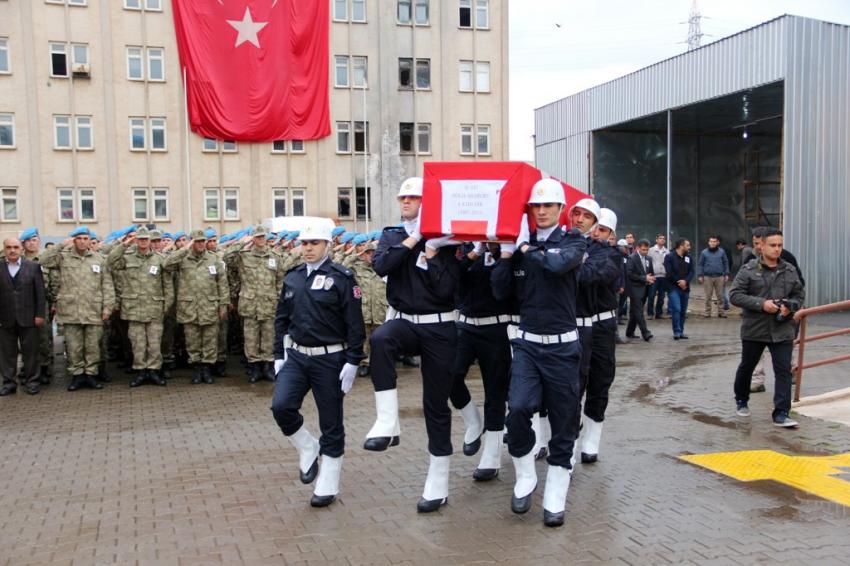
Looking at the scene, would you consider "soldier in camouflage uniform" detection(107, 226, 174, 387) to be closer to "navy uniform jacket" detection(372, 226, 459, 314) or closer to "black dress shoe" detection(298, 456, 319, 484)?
"black dress shoe" detection(298, 456, 319, 484)

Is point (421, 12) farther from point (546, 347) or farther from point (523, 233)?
point (546, 347)

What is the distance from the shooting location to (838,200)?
790 inches

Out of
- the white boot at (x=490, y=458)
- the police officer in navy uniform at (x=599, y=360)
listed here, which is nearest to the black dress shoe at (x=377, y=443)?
the white boot at (x=490, y=458)

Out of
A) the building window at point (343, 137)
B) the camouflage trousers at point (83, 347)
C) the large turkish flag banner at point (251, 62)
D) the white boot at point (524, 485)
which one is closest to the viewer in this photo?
the white boot at point (524, 485)

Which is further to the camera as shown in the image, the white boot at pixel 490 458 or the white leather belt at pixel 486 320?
the white boot at pixel 490 458

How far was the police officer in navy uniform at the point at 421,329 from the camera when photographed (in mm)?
5684

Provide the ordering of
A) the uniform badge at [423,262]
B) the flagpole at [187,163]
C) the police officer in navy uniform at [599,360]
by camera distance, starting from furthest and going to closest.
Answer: the flagpole at [187,163]
the police officer in navy uniform at [599,360]
the uniform badge at [423,262]

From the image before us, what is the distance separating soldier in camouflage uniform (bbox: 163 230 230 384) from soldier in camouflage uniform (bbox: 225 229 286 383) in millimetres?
338

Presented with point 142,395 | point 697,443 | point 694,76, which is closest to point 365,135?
point 694,76

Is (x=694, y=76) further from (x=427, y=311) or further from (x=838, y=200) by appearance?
(x=427, y=311)

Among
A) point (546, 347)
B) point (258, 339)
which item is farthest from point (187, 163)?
point (546, 347)

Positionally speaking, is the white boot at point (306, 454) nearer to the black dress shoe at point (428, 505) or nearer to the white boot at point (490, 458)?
the black dress shoe at point (428, 505)

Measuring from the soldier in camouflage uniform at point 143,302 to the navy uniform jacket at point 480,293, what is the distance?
6775mm

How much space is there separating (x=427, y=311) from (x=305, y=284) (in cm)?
97
